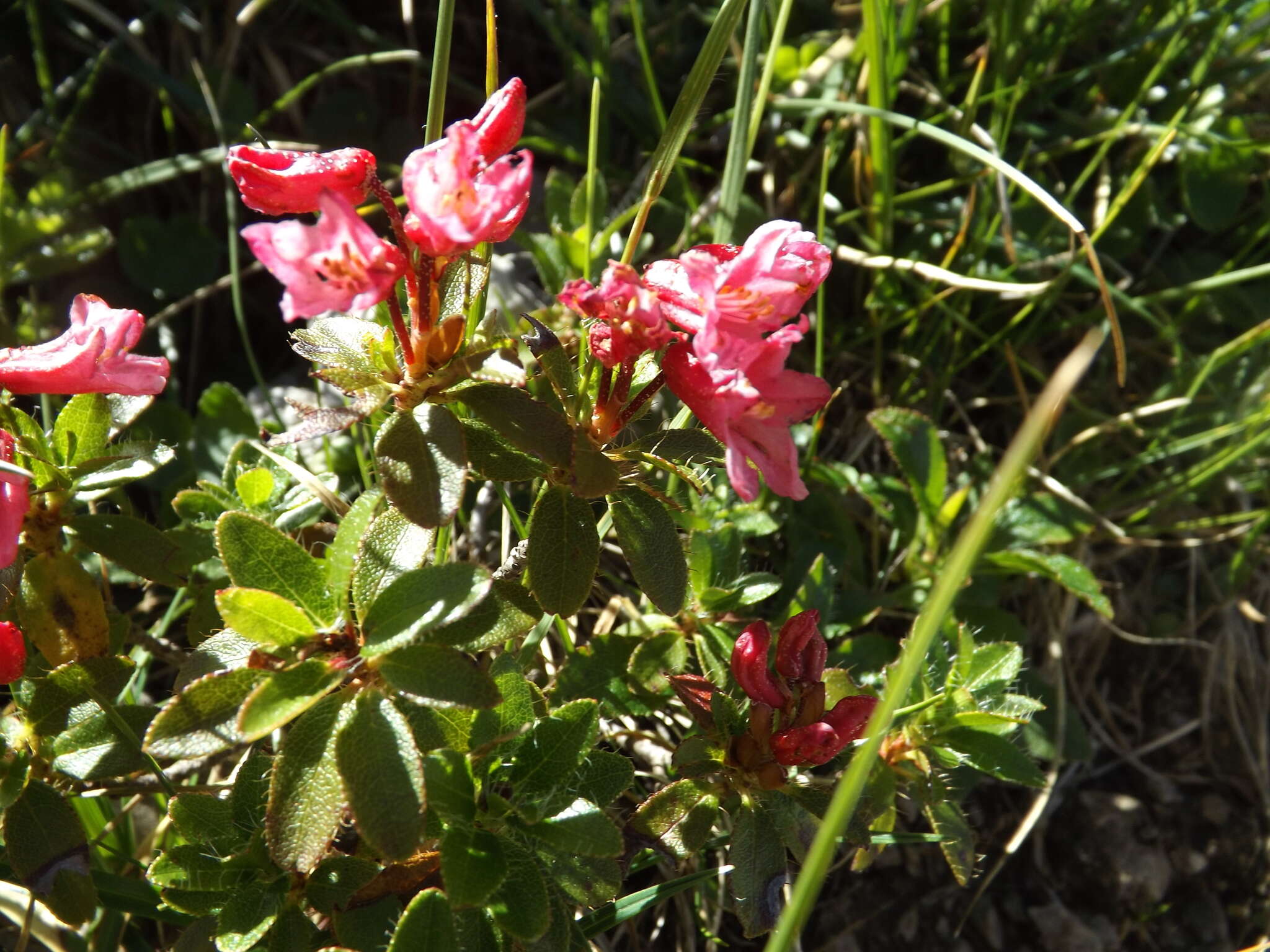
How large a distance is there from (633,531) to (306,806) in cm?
51

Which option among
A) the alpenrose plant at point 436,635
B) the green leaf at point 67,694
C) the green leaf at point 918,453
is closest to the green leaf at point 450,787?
the alpenrose plant at point 436,635

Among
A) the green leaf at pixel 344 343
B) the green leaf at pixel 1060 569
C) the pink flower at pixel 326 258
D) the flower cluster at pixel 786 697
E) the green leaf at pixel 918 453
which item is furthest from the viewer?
the green leaf at pixel 918 453

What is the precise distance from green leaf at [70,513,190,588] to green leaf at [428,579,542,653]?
50 cm

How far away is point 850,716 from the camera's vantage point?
4.66ft

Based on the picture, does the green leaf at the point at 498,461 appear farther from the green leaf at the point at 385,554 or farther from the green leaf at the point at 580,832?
the green leaf at the point at 580,832

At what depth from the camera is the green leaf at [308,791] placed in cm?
117

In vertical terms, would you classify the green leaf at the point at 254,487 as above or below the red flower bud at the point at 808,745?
above

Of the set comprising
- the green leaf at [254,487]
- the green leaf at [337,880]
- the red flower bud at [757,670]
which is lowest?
the green leaf at [337,880]

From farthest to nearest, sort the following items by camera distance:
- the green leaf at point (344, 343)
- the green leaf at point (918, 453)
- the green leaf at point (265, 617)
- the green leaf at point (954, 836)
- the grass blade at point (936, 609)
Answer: the green leaf at point (918, 453) → the green leaf at point (954, 836) → the green leaf at point (344, 343) → the green leaf at point (265, 617) → the grass blade at point (936, 609)

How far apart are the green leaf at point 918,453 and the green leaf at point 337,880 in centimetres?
126

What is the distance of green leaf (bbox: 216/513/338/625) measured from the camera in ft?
4.11

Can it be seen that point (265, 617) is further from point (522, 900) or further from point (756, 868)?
point (756, 868)

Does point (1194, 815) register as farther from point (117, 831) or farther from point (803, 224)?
point (117, 831)

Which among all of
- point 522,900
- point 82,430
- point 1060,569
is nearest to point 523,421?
point 522,900
